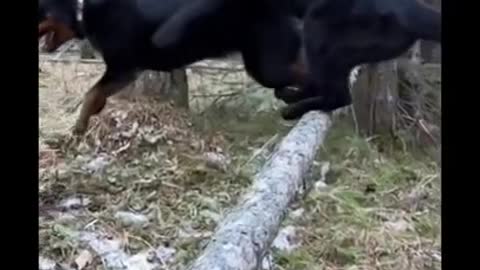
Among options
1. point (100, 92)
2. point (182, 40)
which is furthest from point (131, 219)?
point (182, 40)

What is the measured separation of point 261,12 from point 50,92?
681mm

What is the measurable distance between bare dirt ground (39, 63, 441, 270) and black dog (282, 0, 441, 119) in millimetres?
213

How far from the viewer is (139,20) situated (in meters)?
1.58

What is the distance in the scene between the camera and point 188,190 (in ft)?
6.13

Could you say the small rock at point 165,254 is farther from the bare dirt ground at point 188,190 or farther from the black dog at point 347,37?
the black dog at point 347,37

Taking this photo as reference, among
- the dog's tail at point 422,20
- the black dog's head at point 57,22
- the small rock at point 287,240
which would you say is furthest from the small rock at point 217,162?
the dog's tail at point 422,20

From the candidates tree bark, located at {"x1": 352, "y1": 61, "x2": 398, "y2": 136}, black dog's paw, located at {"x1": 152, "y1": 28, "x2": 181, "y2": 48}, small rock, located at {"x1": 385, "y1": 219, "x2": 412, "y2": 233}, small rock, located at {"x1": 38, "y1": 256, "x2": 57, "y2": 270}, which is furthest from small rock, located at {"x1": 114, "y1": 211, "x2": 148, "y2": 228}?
tree bark, located at {"x1": 352, "y1": 61, "x2": 398, "y2": 136}

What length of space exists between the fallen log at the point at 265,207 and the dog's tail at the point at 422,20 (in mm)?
237

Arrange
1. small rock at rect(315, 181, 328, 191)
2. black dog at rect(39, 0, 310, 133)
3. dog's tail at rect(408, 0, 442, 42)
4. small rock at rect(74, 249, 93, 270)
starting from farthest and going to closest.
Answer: small rock at rect(315, 181, 328, 191) < black dog at rect(39, 0, 310, 133) < small rock at rect(74, 249, 93, 270) < dog's tail at rect(408, 0, 442, 42)

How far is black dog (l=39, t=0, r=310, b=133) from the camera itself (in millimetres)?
1561

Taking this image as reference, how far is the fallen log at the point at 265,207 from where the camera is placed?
0.81 m

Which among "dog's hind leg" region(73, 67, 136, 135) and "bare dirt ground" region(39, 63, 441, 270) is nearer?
"bare dirt ground" region(39, 63, 441, 270)

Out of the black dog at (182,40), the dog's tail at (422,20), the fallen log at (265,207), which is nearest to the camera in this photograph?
the fallen log at (265,207)

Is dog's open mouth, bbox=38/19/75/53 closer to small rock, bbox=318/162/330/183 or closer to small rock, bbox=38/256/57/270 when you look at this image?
small rock, bbox=38/256/57/270
